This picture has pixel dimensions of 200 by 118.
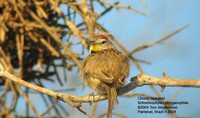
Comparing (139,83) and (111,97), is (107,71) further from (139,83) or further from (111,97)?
(139,83)

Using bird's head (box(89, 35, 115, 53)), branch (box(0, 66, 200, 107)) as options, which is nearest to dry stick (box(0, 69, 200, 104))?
branch (box(0, 66, 200, 107))

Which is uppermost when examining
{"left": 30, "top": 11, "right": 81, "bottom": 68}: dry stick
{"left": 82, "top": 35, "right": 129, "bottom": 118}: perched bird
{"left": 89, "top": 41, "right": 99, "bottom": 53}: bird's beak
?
{"left": 30, "top": 11, "right": 81, "bottom": 68}: dry stick

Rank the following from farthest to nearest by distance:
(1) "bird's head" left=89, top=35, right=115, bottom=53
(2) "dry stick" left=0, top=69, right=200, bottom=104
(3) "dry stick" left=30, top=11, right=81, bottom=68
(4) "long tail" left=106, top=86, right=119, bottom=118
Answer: (3) "dry stick" left=30, top=11, right=81, bottom=68 → (1) "bird's head" left=89, top=35, right=115, bottom=53 → (4) "long tail" left=106, top=86, right=119, bottom=118 → (2) "dry stick" left=0, top=69, right=200, bottom=104

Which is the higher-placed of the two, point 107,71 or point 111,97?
point 107,71

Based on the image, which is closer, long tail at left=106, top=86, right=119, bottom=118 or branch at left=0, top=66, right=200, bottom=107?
branch at left=0, top=66, right=200, bottom=107

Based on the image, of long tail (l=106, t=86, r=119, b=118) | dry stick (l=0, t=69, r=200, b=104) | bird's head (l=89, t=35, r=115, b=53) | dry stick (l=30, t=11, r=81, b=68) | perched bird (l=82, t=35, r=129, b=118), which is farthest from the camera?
dry stick (l=30, t=11, r=81, b=68)

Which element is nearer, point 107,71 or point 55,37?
point 107,71

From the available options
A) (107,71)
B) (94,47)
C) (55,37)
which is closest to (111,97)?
(107,71)

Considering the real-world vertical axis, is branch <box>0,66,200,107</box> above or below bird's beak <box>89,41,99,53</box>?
below

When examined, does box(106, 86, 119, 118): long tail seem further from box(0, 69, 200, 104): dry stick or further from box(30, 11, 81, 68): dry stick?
box(30, 11, 81, 68): dry stick

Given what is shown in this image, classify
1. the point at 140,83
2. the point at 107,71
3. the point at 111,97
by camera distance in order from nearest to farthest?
the point at 140,83 < the point at 111,97 < the point at 107,71
